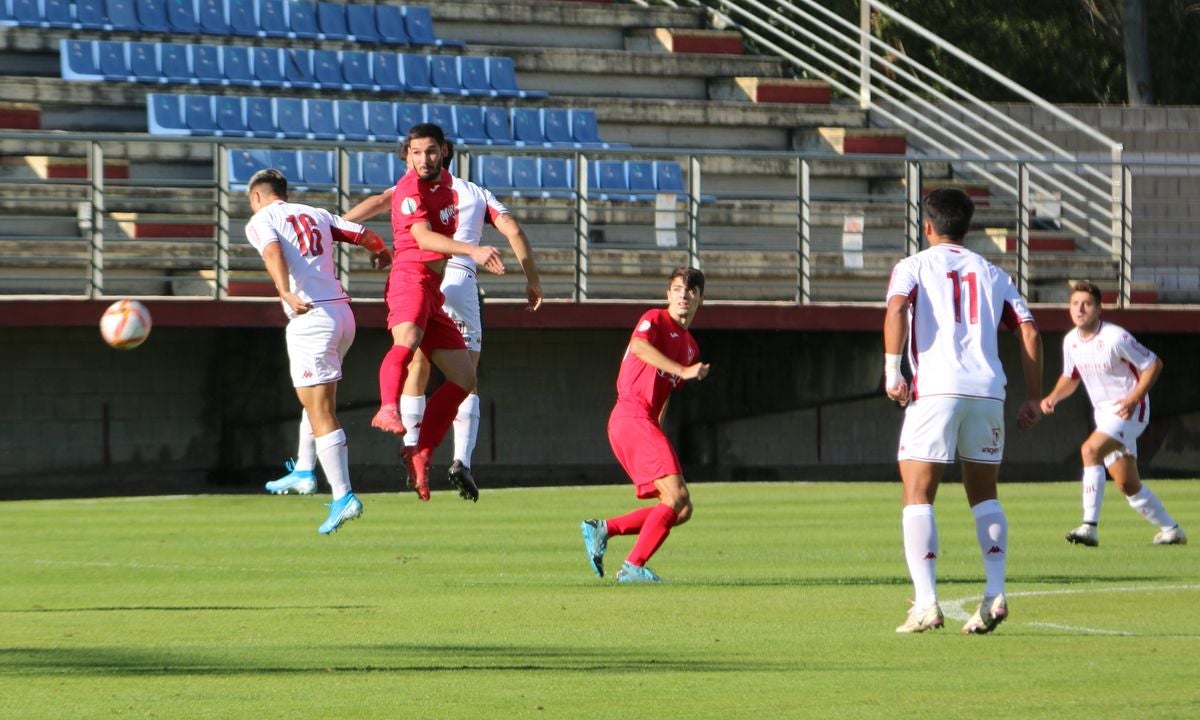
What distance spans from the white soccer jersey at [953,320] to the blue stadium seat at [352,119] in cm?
1684

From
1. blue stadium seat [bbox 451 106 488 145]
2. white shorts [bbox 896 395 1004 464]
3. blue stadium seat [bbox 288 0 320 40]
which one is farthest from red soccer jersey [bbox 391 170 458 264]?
blue stadium seat [bbox 288 0 320 40]

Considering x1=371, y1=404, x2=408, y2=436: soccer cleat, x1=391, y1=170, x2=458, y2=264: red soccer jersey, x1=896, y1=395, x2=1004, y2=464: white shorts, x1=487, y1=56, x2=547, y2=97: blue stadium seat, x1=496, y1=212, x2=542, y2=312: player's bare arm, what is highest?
x1=487, y1=56, x2=547, y2=97: blue stadium seat

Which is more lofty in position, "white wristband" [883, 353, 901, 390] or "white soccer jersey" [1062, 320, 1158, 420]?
"white wristband" [883, 353, 901, 390]

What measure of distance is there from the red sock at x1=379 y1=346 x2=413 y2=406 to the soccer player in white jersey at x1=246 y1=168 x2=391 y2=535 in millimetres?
669

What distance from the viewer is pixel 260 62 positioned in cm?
2580

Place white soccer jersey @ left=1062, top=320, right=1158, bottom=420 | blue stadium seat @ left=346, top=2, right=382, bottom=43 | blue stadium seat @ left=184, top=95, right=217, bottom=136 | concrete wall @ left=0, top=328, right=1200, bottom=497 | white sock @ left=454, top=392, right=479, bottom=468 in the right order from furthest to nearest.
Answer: blue stadium seat @ left=346, top=2, right=382, bottom=43
blue stadium seat @ left=184, top=95, right=217, bottom=136
concrete wall @ left=0, top=328, right=1200, bottom=497
white soccer jersey @ left=1062, top=320, right=1158, bottom=420
white sock @ left=454, top=392, right=479, bottom=468

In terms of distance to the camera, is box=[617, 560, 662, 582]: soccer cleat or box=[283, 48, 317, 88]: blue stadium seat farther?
box=[283, 48, 317, 88]: blue stadium seat

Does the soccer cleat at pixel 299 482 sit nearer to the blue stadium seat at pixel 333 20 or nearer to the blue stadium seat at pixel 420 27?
the blue stadium seat at pixel 333 20

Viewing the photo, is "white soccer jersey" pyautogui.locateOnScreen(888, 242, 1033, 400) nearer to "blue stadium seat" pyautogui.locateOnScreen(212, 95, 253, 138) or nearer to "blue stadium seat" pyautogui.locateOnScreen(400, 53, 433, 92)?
"blue stadium seat" pyautogui.locateOnScreen(212, 95, 253, 138)

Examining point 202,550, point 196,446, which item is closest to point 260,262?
point 196,446

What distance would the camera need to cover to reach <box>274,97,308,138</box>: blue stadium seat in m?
24.3

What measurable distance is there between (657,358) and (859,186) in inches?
647

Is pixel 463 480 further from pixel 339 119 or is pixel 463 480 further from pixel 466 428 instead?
pixel 339 119

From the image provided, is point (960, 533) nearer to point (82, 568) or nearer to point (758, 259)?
point (82, 568)
